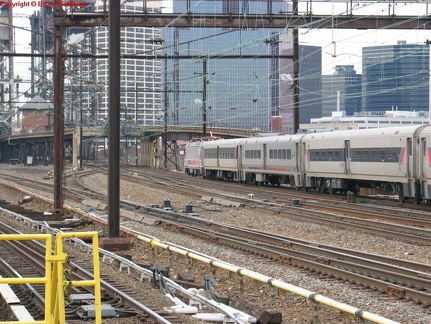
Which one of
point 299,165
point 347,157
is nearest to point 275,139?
point 299,165

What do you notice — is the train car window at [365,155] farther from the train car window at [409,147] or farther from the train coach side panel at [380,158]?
the train car window at [409,147]

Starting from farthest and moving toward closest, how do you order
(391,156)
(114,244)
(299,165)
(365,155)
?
1. (299,165)
2. (365,155)
3. (391,156)
4. (114,244)

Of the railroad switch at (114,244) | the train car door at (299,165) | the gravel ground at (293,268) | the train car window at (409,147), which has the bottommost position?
the gravel ground at (293,268)

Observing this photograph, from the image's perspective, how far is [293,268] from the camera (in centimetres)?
1534

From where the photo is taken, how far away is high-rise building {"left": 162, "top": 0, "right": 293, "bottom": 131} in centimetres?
3700

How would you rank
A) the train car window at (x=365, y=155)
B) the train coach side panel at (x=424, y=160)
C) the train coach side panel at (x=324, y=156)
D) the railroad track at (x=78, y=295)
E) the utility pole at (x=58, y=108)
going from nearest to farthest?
1. the railroad track at (x=78, y=295)
2. the train coach side panel at (x=424, y=160)
3. the utility pole at (x=58, y=108)
4. the train car window at (x=365, y=155)
5. the train coach side panel at (x=324, y=156)

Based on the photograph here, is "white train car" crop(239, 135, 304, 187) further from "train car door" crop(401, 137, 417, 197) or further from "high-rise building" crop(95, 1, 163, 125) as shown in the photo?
"high-rise building" crop(95, 1, 163, 125)

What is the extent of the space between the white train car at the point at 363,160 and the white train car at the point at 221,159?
12.7 m

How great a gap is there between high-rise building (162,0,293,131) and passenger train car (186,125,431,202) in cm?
324

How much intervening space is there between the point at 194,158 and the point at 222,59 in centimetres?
4529

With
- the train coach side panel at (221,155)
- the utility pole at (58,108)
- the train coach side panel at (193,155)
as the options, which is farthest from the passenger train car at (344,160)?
the train coach side panel at (193,155)

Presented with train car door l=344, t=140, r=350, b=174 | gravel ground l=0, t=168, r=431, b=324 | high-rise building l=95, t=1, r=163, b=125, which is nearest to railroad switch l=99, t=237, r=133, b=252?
gravel ground l=0, t=168, r=431, b=324

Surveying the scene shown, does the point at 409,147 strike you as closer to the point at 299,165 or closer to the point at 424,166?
the point at 424,166

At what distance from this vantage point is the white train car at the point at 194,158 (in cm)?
6266
